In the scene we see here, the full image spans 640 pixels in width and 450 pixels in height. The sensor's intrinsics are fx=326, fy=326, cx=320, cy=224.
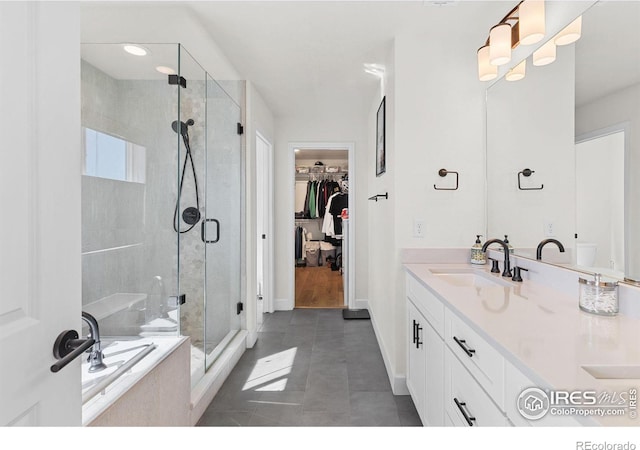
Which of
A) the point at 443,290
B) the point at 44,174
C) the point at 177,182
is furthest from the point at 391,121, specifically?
the point at 44,174

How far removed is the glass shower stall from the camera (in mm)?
1898

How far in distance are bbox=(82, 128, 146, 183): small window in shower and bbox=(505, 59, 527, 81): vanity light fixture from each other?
2.31 metres

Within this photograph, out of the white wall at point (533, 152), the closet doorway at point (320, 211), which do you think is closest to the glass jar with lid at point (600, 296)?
the white wall at point (533, 152)

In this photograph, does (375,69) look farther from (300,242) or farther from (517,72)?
(300,242)

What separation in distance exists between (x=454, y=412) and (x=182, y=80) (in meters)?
2.23

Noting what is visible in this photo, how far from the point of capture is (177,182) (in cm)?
208

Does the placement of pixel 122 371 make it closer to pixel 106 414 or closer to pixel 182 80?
pixel 106 414

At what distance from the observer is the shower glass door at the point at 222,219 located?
2414mm

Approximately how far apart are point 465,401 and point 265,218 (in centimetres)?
308

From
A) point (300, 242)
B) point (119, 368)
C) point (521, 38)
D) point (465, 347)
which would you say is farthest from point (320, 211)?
point (465, 347)

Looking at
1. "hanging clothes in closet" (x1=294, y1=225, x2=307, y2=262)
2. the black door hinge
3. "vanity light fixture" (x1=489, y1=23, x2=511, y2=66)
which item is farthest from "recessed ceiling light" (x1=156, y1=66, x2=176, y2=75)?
"hanging clothes in closet" (x1=294, y1=225, x2=307, y2=262)

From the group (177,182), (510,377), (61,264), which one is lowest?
(510,377)

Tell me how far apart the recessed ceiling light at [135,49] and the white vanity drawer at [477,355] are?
84.6 inches

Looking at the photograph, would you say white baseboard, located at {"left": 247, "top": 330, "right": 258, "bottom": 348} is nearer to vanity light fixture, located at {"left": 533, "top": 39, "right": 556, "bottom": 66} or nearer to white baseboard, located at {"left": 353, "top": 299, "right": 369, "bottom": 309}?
white baseboard, located at {"left": 353, "top": 299, "right": 369, "bottom": 309}
